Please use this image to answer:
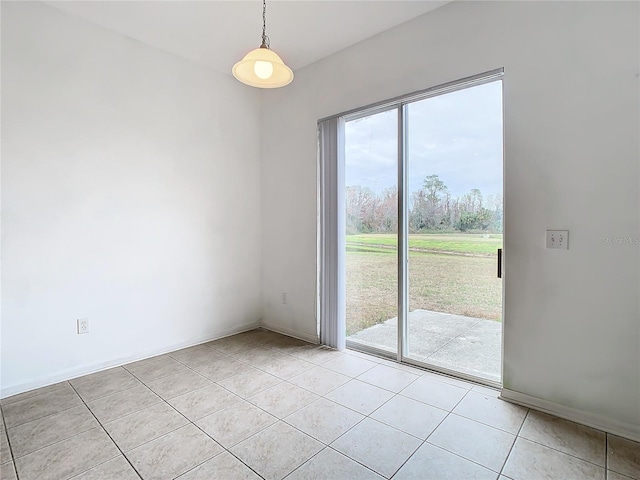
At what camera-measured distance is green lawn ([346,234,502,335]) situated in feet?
8.39

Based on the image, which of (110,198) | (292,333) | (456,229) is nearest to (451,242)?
(456,229)

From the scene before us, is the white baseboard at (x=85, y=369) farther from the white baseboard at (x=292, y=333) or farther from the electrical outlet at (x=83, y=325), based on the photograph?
the white baseboard at (x=292, y=333)

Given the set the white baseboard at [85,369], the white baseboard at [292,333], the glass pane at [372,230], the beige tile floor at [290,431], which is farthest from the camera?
the white baseboard at [292,333]

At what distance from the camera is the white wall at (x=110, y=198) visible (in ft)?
8.16

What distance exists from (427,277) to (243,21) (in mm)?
2644

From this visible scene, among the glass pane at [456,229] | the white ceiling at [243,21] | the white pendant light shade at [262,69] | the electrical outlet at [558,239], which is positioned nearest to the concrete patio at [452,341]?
the glass pane at [456,229]

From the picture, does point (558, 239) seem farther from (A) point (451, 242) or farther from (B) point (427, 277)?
(B) point (427, 277)

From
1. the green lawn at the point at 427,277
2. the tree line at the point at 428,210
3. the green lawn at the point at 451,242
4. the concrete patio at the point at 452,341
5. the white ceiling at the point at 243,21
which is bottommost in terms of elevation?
the concrete patio at the point at 452,341

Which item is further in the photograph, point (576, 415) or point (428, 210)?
point (428, 210)

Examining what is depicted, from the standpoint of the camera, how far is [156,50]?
3180mm

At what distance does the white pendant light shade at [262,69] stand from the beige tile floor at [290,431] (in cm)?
216

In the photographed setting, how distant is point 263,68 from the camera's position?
6.62 feet

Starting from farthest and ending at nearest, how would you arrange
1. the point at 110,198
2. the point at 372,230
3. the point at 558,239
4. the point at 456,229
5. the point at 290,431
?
the point at 372,230 → the point at 110,198 → the point at 456,229 → the point at 558,239 → the point at 290,431

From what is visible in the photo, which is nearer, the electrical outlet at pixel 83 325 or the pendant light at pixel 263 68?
the pendant light at pixel 263 68
